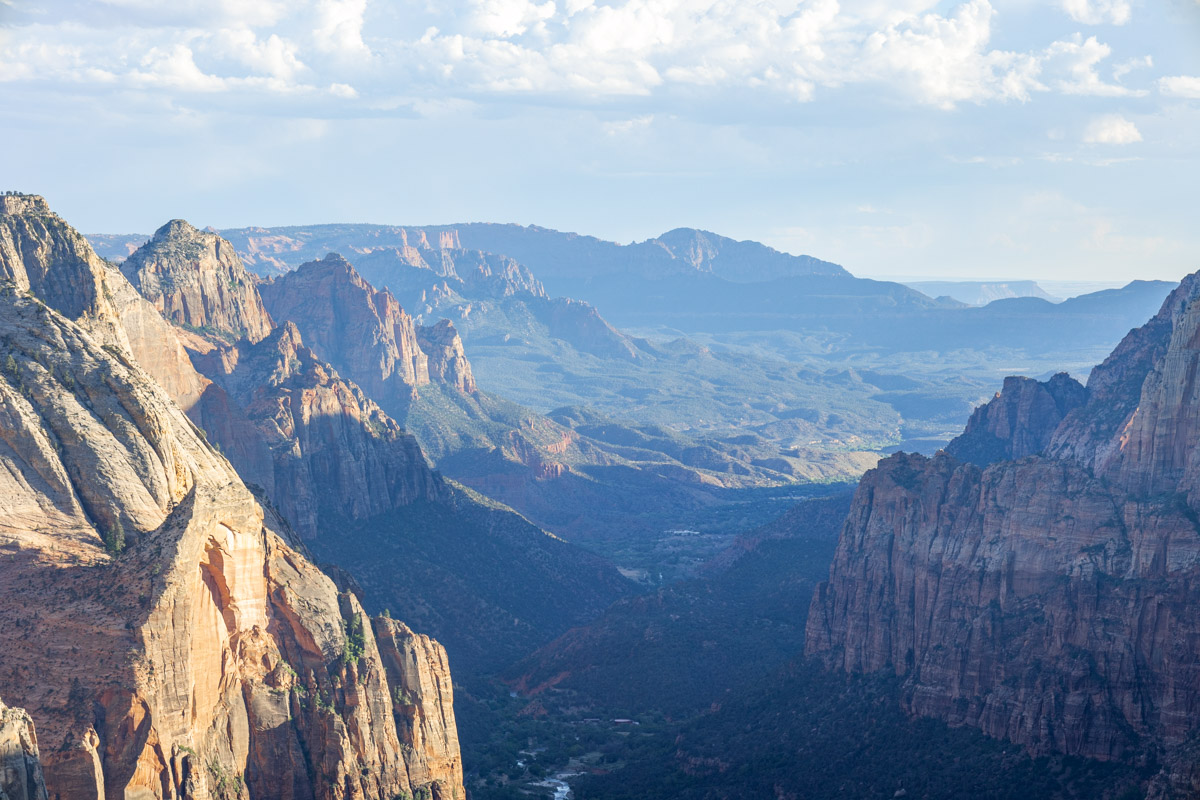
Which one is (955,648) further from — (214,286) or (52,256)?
(214,286)

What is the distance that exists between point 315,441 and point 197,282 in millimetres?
36088

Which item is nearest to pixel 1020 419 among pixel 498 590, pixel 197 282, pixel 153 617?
pixel 498 590

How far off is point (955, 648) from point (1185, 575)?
16.6 meters

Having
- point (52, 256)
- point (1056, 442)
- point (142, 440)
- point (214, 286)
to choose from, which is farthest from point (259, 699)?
point (214, 286)

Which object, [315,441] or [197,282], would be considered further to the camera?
[197,282]

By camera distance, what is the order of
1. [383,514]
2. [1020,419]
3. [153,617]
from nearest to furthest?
1. [153,617]
2. [383,514]
3. [1020,419]

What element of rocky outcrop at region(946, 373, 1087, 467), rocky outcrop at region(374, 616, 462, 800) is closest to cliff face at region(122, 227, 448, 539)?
rocky outcrop at region(374, 616, 462, 800)

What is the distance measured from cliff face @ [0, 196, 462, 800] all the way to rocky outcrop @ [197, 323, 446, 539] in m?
63.7

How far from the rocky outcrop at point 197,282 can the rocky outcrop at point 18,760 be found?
397 feet

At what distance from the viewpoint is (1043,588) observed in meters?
96.1

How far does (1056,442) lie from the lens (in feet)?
485

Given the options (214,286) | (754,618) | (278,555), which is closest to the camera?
(278,555)

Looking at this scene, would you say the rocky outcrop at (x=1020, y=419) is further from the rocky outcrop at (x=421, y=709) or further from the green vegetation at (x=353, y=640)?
the green vegetation at (x=353, y=640)

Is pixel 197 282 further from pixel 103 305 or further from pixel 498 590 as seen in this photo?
pixel 103 305
